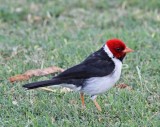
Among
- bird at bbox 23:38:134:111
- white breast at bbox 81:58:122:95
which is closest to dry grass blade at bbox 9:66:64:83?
bird at bbox 23:38:134:111

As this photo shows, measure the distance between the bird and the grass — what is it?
0.88 feet

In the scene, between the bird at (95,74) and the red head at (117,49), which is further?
the red head at (117,49)

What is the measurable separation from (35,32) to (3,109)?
3144 millimetres

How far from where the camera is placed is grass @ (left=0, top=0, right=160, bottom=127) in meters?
5.90

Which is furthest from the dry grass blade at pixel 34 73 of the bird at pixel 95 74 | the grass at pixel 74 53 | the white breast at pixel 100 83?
the white breast at pixel 100 83

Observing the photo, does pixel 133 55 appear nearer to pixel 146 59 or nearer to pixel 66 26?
pixel 146 59

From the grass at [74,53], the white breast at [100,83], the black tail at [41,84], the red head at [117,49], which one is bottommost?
the grass at [74,53]

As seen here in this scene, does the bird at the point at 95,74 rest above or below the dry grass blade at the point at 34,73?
above

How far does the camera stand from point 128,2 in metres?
10.5

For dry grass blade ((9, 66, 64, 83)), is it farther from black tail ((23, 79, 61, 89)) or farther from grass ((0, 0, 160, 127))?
A: black tail ((23, 79, 61, 89))

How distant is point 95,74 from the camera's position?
598 centimetres

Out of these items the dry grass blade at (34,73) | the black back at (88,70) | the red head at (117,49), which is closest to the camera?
the black back at (88,70)

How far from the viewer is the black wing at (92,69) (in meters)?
5.90

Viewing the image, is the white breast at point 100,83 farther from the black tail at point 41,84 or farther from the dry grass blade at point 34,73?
the dry grass blade at point 34,73
